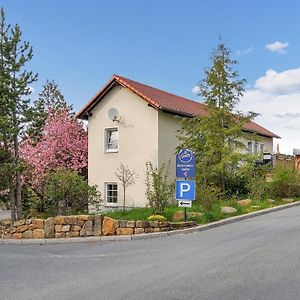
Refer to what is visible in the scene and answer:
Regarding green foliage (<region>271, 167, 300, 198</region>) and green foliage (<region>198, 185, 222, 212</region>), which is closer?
green foliage (<region>198, 185, 222, 212</region>)

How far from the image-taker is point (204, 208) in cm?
1565

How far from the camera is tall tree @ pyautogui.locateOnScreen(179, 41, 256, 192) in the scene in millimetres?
19969

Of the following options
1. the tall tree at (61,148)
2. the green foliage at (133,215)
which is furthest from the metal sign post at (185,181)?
the tall tree at (61,148)

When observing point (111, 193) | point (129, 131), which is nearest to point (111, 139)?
point (129, 131)

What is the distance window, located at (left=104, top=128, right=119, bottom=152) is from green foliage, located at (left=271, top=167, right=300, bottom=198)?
28.6ft

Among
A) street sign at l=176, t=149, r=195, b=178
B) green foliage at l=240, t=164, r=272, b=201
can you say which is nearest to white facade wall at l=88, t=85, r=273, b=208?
green foliage at l=240, t=164, r=272, b=201

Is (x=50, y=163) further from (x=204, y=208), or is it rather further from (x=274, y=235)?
(x=274, y=235)

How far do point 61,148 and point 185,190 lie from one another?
14058 mm

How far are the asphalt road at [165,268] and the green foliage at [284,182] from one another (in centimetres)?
926

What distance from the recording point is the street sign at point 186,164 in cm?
1405

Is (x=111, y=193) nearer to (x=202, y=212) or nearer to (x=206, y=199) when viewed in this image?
(x=206, y=199)

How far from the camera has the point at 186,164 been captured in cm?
1412

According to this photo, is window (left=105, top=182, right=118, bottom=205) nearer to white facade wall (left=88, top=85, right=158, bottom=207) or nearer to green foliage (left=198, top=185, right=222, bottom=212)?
white facade wall (left=88, top=85, right=158, bottom=207)

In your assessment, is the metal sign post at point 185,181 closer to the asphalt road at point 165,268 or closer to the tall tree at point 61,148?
the asphalt road at point 165,268
